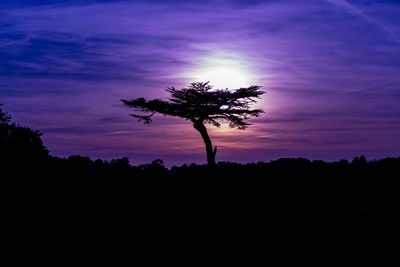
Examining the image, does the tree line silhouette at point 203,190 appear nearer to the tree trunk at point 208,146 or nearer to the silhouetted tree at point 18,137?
the tree trunk at point 208,146

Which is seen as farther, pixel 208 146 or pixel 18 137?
pixel 18 137

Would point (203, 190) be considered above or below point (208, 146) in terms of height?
below

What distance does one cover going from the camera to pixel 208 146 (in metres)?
32.3

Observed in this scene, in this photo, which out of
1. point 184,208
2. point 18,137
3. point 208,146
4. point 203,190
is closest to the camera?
point 184,208

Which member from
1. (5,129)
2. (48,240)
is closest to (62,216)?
(48,240)

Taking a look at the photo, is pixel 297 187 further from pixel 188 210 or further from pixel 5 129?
pixel 5 129

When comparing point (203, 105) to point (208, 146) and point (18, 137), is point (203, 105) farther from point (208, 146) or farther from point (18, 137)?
point (18, 137)

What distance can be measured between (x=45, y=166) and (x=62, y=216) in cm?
553

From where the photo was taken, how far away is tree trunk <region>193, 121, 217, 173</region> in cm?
3155

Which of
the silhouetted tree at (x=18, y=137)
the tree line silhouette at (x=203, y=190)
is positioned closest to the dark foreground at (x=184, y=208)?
the tree line silhouette at (x=203, y=190)

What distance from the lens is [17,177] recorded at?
17.3 m

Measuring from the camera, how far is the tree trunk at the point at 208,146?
31.5 metres

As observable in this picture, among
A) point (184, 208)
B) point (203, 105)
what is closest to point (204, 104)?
point (203, 105)

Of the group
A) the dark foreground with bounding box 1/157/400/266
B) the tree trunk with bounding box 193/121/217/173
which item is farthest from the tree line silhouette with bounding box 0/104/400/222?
the tree trunk with bounding box 193/121/217/173
